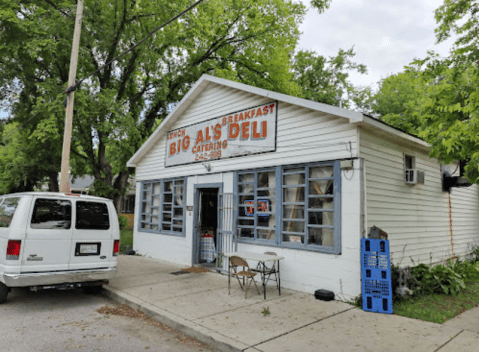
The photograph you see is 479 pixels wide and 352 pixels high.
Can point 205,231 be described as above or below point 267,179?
below

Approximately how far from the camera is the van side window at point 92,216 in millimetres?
6258

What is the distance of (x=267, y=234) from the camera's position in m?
7.94

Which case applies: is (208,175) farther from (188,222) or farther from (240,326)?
(240,326)

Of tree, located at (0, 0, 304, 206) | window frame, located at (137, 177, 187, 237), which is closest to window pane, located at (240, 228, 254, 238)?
window frame, located at (137, 177, 187, 237)

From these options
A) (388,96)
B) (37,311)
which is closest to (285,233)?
(37,311)

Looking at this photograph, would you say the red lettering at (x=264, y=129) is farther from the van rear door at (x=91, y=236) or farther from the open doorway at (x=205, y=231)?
the van rear door at (x=91, y=236)

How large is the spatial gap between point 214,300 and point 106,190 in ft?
39.1

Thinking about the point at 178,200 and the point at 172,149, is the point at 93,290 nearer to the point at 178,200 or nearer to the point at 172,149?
the point at 178,200

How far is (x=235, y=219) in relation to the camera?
28.3 ft

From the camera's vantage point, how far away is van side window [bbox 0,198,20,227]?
19.1ft

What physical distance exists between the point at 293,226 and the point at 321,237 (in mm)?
758

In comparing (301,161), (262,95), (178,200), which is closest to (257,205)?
(301,161)

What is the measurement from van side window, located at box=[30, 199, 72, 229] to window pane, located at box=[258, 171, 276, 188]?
434cm

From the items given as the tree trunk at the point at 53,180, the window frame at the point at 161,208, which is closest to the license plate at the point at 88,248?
the window frame at the point at 161,208
